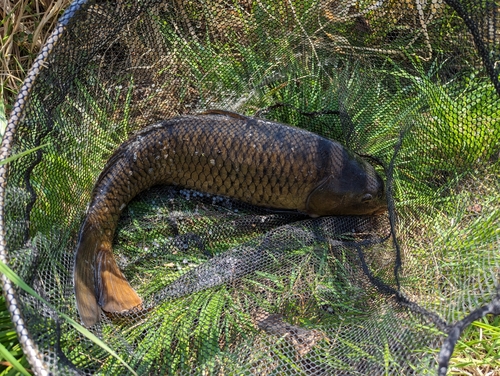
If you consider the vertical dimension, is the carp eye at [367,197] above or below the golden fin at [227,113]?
below

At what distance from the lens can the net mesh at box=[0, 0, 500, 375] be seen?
68.3 inches

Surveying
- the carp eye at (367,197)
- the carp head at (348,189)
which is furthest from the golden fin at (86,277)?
the carp eye at (367,197)

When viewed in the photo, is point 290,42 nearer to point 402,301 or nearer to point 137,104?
point 137,104

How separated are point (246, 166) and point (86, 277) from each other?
2.93 ft

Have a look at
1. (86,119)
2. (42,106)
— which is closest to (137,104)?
(86,119)

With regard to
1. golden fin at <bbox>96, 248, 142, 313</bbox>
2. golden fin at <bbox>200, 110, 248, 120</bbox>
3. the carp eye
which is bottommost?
the carp eye

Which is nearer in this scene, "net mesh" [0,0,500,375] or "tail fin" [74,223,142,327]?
"net mesh" [0,0,500,375]

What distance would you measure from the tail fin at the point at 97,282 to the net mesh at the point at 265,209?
1.9 inches

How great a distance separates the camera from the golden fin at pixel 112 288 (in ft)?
6.40

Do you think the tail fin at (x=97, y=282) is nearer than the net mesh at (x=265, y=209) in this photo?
No

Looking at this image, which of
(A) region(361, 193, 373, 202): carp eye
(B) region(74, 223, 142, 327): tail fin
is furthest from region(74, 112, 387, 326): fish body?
(B) region(74, 223, 142, 327): tail fin

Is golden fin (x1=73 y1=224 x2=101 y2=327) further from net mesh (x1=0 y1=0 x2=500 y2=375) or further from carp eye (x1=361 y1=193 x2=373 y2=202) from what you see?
carp eye (x1=361 y1=193 x2=373 y2=202)

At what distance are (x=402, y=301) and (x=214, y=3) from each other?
180 centimetres

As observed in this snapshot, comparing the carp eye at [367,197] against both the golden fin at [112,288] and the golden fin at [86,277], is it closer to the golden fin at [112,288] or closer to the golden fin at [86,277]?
the golden fin at [112,288]
